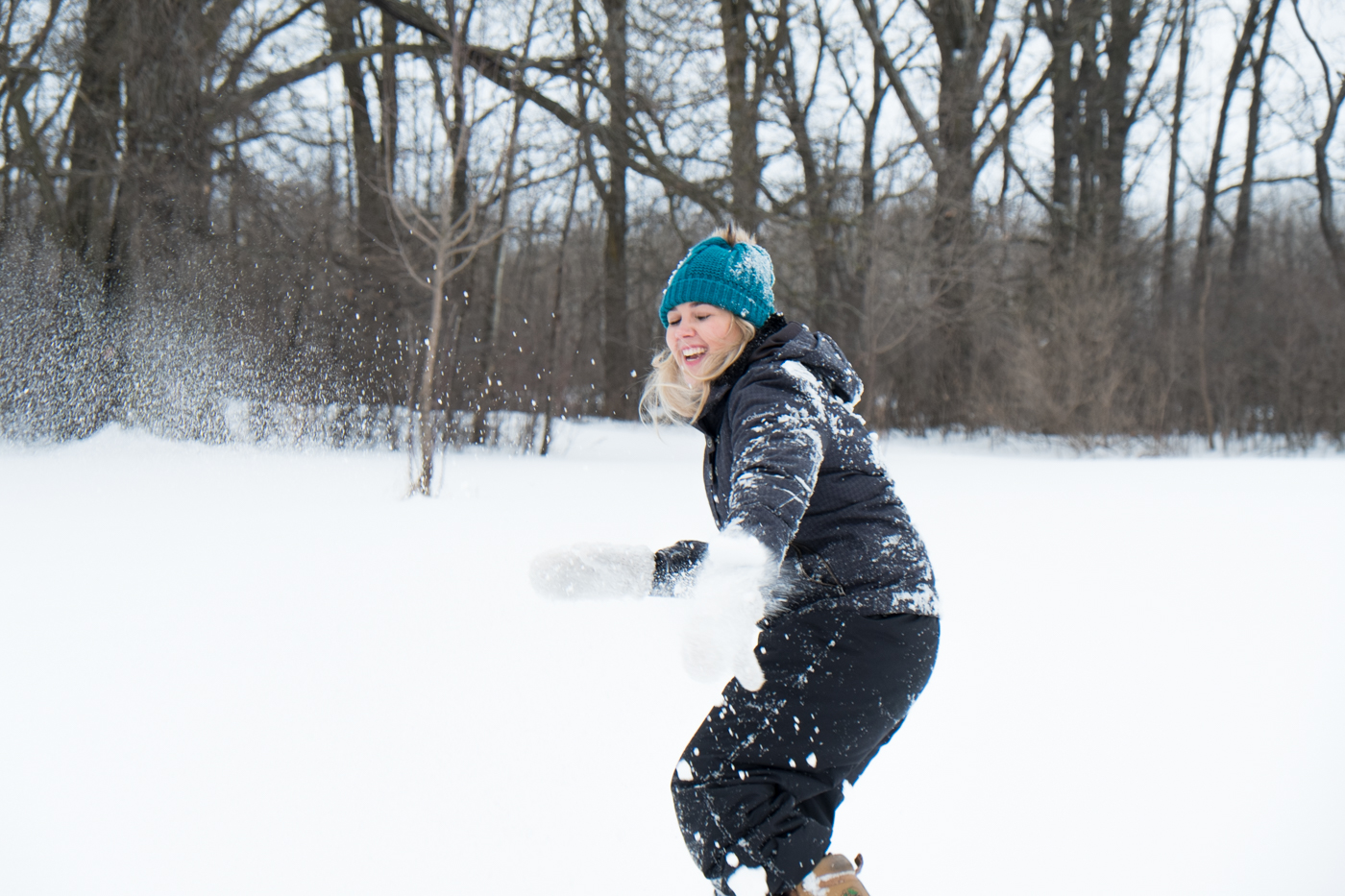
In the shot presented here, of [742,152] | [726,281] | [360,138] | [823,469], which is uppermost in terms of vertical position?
[360,138]

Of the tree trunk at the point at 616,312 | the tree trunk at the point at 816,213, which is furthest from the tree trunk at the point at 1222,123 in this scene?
the tree trunk at the point at 616,312

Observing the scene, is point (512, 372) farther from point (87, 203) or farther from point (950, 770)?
point (950, 770)

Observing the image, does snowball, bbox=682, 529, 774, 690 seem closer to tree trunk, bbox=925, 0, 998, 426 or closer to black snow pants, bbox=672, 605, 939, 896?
black snow pants, bbox=672, 605, 939, 896

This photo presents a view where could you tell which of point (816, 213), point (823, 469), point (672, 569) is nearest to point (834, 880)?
point (672, 569)

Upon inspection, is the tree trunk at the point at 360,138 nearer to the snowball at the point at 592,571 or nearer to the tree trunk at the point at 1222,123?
the snowball at the point at 592,571

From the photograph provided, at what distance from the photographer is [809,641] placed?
5.03 feet

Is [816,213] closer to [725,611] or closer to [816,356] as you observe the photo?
[816,356]

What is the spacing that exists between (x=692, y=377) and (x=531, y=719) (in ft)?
5.53

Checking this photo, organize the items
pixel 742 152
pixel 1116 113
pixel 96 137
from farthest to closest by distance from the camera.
Result: 1. pixel 1116 113
2. pixel 742 152
3. pixel 96 137

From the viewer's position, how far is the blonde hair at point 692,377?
168cm

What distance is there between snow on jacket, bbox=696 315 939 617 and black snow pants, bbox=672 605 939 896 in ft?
0.18

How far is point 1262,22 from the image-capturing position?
68.3 ft

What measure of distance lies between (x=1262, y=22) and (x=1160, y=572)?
2192 cm

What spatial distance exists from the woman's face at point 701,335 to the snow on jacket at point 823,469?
78mm
